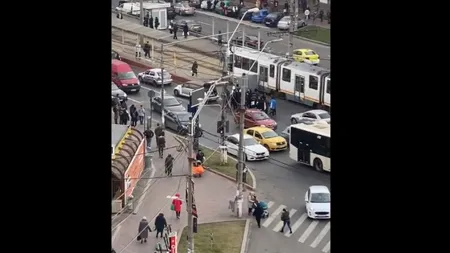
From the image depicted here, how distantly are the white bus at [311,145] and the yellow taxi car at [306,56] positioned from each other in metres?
5.02

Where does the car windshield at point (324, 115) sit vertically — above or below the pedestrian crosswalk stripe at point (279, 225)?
above

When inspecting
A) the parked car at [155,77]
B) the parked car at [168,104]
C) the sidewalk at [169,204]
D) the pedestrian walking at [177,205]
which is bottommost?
the sidewalk at [169,204]

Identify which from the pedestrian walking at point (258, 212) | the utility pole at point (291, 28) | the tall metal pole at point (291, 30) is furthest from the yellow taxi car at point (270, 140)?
the tall metal pole at point (291, 30)

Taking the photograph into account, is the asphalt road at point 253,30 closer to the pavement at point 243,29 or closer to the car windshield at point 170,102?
the pavement at point 243,29

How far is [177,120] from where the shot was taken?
18266mm

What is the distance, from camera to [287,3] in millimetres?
26797

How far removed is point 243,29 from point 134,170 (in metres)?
10.0

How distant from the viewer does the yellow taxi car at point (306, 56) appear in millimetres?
21559

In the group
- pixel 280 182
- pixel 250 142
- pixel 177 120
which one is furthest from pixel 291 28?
pixel 280 182

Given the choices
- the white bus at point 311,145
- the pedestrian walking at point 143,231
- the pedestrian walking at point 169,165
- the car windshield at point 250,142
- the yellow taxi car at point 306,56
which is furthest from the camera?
the yellow taxi car at point 306,56

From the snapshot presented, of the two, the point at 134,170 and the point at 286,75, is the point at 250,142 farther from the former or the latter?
the point at 286,75

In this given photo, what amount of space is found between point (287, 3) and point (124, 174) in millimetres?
13819
